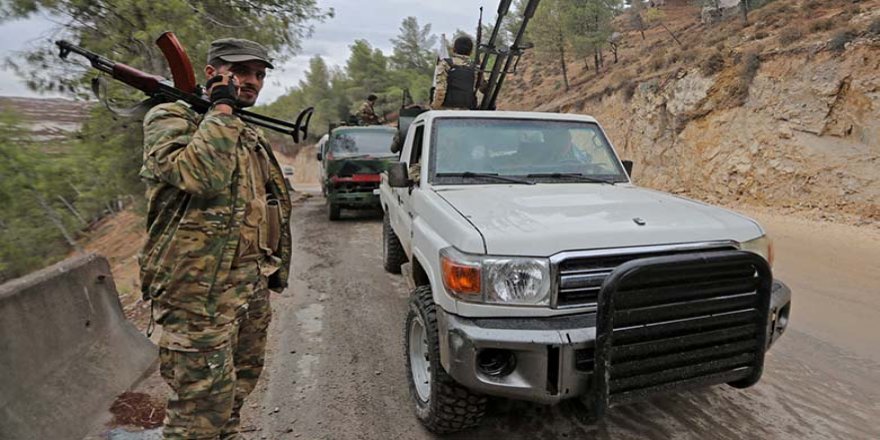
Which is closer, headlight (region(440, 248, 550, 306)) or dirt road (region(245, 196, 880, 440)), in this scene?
headlight (region(440, 248, 550, 306))

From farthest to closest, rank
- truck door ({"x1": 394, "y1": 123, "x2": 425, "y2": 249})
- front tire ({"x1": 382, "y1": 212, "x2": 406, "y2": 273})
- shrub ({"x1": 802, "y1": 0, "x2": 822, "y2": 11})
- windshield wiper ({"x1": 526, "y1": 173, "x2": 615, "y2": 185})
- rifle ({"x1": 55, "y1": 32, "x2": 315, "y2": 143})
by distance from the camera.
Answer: shrub ({"x1": 802, "y1": 0, "x2": 822, "y2": 11}), front tire ({"x1": 382, "y1": 212, "x2": 406, "y2": 273}), truck door ({"x1": 394, "y1": 123, "x2": 425, "y2": 249}), windshield wiper ({"x1": 526, "y1": 173, "x2": 615, "y2": 185}), rifle ({"x1": 55, "y1": 32, "x2": 315, "y2": 143})

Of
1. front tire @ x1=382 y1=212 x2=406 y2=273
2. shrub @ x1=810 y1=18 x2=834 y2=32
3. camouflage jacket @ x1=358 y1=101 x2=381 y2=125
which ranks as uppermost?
shrub @ x1=810 y1=18 x2=834 y2=32

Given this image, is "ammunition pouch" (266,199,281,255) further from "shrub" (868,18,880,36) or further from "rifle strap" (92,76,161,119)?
"shrub" (868,18,880,36)

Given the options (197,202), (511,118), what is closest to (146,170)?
(197,202)

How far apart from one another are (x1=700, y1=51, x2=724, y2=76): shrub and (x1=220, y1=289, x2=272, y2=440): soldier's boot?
11.6 m

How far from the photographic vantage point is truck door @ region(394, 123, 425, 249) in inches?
136

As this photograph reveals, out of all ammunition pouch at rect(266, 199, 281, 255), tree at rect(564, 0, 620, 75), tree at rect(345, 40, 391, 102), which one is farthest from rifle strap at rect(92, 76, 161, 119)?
tree at rect(345, 40, 391, 102)

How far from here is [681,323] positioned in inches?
79.2

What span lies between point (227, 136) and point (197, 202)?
0.98ft

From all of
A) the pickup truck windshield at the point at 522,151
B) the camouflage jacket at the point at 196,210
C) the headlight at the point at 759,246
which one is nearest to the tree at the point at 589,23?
the pickup truck windshield at the point at 522,151

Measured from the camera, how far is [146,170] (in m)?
1.68

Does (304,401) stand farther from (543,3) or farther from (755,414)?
(543,3)

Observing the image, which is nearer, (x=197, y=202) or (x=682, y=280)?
(x=197, y=202)

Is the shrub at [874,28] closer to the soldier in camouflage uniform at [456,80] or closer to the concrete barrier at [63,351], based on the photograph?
the soldier in camouflage uniform at [456,80]
